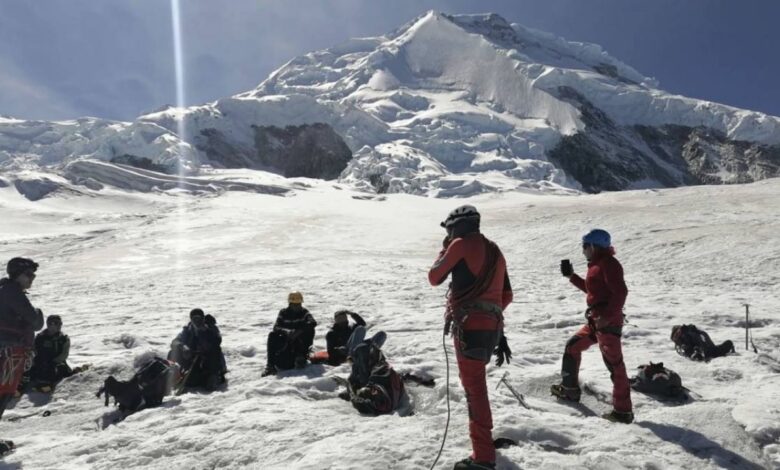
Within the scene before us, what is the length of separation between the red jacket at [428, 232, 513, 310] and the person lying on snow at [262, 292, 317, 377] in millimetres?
4442

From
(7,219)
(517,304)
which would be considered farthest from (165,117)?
(517,304)

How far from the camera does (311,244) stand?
32.9m

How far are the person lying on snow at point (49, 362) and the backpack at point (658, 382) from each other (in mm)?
8137

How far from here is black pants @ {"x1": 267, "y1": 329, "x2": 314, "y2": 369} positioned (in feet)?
26.8

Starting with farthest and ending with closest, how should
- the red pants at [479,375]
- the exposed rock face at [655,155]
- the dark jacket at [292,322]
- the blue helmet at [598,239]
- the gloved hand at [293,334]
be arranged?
the exposed rock face at [655,155], the dark jacket at [292,322], the gloved hand at [293,334], the blue helmet at [598,239], the red pants at [479,375]

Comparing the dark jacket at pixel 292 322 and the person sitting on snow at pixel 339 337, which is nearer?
the person sitting on snow at pixel 339 337

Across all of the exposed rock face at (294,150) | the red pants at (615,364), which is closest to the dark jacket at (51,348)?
the red pants at (615,364)

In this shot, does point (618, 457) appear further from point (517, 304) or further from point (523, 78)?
point (523, 78)

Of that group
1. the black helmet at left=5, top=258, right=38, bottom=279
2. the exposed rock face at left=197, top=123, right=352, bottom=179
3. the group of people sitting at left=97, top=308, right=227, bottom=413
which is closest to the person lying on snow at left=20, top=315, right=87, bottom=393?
the group of people sitting at left=97, top=308, right=227, bottom=413

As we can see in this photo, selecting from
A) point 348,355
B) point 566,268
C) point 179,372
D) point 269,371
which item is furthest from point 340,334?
point 566,268

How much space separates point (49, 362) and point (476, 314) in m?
7.04

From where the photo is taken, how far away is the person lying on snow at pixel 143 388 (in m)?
6.54

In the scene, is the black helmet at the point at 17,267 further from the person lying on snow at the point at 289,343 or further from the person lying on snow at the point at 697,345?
the person lying on snow at the point at 697,345

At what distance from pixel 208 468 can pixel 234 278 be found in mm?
16620
